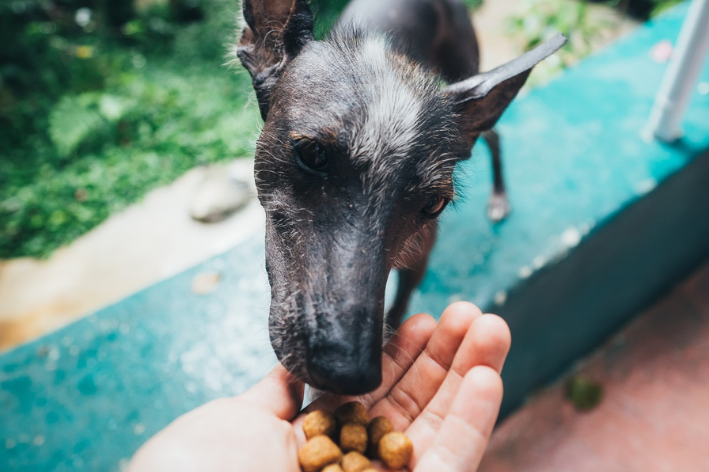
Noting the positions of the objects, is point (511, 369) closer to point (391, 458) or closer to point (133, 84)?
point (391, 458)

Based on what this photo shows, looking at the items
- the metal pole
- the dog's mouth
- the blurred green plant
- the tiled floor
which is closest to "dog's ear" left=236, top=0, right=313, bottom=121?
the dog's mouth

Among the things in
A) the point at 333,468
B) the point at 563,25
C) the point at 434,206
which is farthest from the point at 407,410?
the point at 563,25

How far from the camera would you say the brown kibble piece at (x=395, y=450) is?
1.48m

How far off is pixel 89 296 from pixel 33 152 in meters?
2.10

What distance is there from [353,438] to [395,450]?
0.13 metres

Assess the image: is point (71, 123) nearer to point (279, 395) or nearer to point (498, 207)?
point (498, 207)

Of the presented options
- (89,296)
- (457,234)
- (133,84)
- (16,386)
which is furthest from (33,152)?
(457,234)

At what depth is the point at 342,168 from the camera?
56.1 inches

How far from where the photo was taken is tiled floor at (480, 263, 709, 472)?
9.46 ft

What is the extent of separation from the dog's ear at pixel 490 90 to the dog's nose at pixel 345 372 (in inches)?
37.5

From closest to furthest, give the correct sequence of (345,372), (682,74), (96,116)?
(345,372), (682,74), (96,116)

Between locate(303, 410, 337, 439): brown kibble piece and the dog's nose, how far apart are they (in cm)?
33

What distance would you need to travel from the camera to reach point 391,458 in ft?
4.88

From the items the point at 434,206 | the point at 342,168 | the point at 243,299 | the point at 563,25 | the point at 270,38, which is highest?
the point at 270,38
